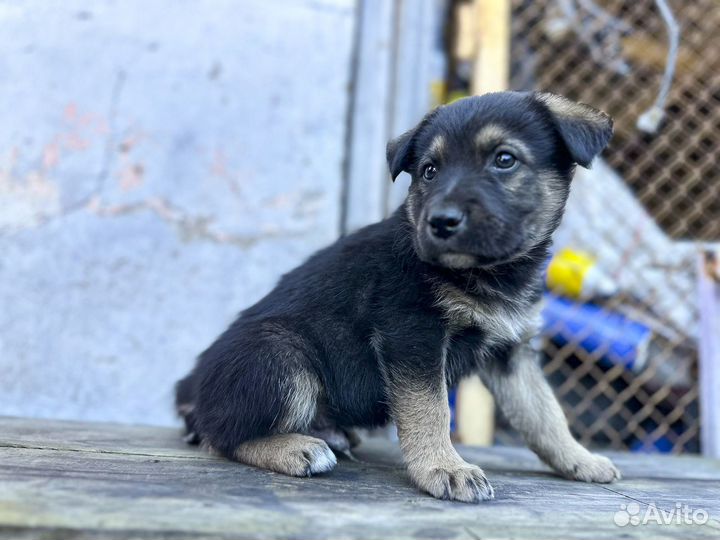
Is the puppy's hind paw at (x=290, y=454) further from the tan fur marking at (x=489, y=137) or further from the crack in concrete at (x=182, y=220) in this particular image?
the crack in concrete at (x=182, y=220)

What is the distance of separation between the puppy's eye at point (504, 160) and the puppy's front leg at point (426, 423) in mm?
727

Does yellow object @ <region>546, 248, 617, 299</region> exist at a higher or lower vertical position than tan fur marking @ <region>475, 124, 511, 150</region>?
lower

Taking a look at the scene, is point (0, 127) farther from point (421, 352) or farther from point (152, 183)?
point (421, 352)

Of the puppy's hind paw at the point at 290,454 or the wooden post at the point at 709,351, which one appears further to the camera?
the wooden post at the point at 709,351

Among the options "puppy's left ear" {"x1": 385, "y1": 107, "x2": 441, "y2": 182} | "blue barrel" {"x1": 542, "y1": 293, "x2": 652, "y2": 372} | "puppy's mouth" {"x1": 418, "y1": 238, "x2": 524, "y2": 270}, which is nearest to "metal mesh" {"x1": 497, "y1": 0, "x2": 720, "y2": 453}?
"blue barrel" {"x1": 542, "y1": 293, "x2": 652, "y2": 372}

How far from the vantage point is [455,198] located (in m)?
2.40

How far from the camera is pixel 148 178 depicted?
4.60m

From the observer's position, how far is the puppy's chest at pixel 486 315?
2.61m

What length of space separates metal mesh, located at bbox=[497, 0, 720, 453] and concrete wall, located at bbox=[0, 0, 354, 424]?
176 cm

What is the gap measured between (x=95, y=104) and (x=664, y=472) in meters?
4.12

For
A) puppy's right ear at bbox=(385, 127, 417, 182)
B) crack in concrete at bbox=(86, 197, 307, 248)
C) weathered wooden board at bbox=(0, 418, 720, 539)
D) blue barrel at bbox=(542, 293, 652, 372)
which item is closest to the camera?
weathered wooden board at bbox=(0, 418, 720, 539)

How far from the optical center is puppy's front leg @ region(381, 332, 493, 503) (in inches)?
91.4

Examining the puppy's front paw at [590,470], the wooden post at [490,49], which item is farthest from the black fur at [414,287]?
the wooden post at [490,49]

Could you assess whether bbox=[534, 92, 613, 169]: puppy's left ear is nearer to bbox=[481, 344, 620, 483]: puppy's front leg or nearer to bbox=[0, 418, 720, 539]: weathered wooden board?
bbox=[481, 344, 620, 483]: puppy's front leg
